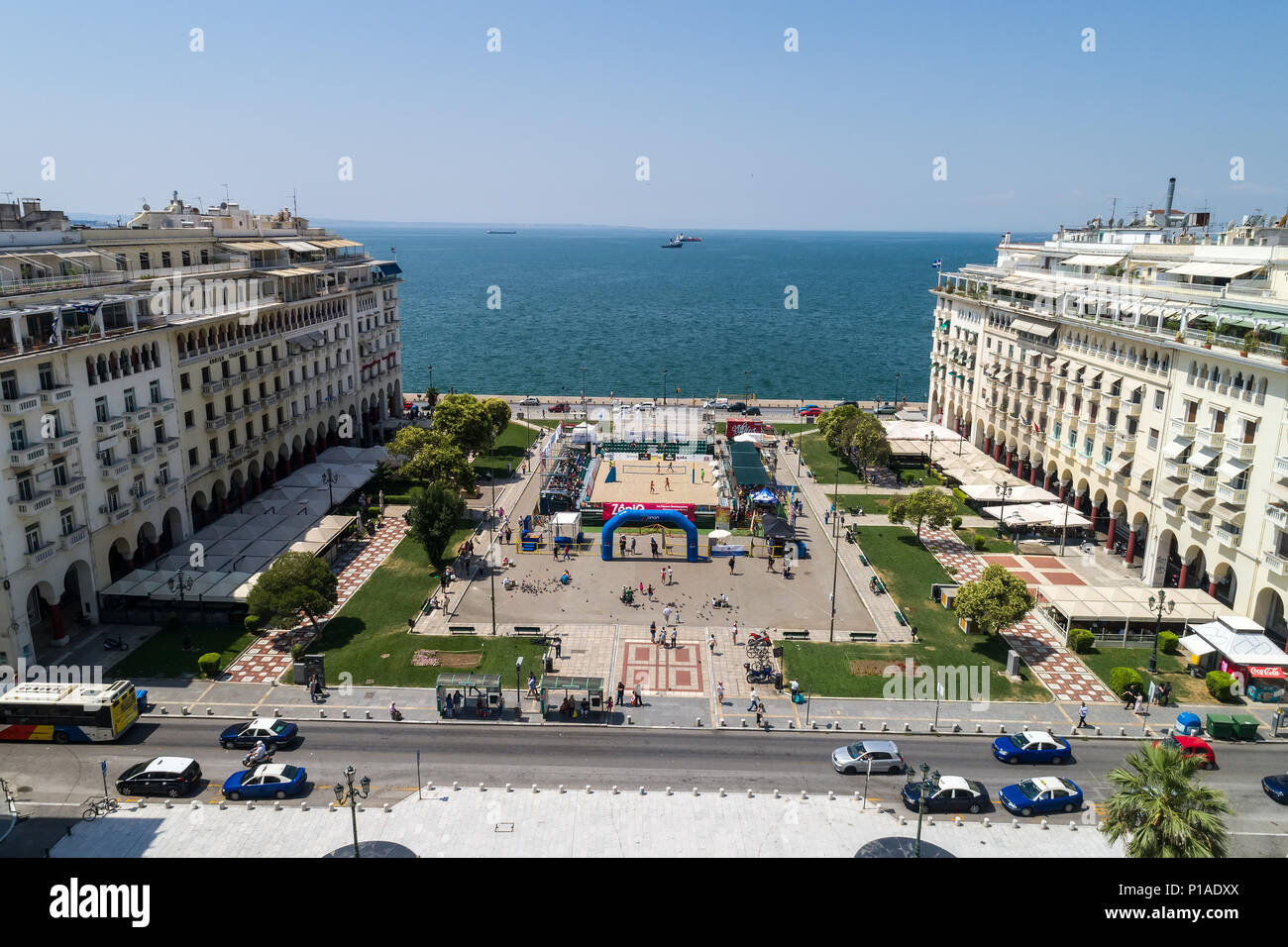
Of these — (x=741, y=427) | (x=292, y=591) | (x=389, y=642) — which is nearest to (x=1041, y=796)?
(x=389, y=642)

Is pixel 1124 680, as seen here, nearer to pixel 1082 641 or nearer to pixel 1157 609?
pixel 1082 641

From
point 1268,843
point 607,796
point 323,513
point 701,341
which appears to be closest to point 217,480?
point 323,513

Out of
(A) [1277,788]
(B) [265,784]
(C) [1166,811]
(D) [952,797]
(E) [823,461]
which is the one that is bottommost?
(A) [1277,788]

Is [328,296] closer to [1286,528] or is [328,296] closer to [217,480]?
[217,480]

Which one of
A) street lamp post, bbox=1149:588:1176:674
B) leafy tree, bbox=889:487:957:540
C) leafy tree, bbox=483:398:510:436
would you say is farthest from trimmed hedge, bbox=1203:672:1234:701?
leafy tree, bbox=483:398:510:436

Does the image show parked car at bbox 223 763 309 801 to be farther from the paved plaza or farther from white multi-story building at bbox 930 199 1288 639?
white multi-story building at bbox 930 199 1288 639

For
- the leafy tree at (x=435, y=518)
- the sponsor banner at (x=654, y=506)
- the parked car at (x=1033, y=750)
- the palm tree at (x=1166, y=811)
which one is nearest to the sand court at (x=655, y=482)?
the sponsor banner at (x=654, y=506)
